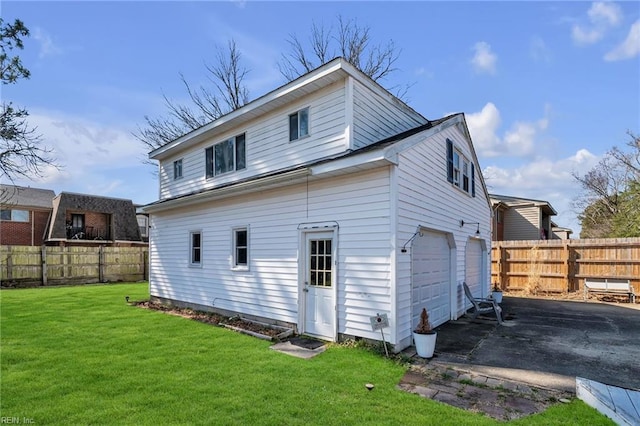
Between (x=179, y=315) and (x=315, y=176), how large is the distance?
6.12 m

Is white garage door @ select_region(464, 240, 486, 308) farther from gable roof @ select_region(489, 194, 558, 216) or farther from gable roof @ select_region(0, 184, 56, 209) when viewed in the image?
gable roof @ select_region(0, 184, 56, 209)

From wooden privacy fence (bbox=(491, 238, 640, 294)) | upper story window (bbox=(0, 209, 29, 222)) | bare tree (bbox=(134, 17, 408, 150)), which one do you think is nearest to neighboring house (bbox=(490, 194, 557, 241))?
wooden privacy fence (bbox=(491, 238, 640, 294))

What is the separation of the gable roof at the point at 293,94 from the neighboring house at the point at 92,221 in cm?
1914

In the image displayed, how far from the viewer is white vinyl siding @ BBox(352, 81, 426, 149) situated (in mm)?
7684

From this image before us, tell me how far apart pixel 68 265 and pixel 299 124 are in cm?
1710

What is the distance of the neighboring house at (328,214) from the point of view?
254 inches

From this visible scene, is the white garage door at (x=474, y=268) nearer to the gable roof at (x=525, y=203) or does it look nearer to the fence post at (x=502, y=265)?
the fence post at (x=502, y=265)

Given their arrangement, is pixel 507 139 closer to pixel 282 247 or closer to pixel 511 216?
pixel 511 216

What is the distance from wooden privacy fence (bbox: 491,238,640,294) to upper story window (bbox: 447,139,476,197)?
5.02m

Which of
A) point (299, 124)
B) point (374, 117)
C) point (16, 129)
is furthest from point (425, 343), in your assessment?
point (16, 129)

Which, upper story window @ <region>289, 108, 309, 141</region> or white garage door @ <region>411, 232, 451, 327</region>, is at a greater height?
upper story window @ <region>289, 108, 309, 141</region>

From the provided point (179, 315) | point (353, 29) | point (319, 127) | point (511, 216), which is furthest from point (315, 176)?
point (511, 216)

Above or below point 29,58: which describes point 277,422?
below

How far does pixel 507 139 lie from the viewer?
79.9 feet
